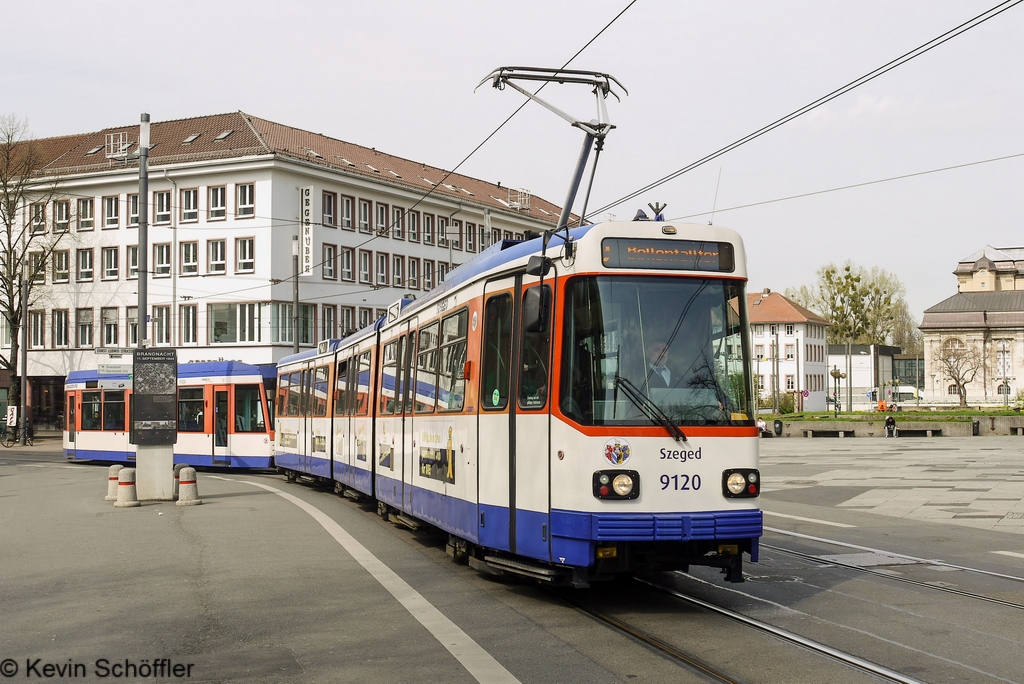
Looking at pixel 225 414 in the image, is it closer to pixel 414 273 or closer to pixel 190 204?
pixel 190 204

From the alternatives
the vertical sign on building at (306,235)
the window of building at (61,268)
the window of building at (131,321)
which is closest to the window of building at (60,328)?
the window of building at (61,268)

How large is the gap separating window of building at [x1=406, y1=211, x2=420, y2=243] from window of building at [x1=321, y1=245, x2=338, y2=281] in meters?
7.09

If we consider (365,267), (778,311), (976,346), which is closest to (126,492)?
(365,267)

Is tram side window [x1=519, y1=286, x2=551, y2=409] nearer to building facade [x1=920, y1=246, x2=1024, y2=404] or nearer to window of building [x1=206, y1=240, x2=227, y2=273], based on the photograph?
window of building [x1=206, y1=240, x2=227, y2=273]

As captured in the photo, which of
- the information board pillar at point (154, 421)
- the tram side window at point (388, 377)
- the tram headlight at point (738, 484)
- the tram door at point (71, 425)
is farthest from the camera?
the tram door at point (71, 425)

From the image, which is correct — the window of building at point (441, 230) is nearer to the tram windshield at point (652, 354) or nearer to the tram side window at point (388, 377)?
the tram side window at point (388, 377)

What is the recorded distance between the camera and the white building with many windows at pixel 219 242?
58.5 meters

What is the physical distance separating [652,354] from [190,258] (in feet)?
180

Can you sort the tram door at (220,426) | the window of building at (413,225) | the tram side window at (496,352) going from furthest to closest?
the window of building at (413,225)
the tram door at (220,426)
the tram side window at (496,352)

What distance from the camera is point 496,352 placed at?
1033 cm

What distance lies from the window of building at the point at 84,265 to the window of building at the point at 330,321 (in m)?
14.5

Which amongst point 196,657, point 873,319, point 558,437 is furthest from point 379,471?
point 873,319

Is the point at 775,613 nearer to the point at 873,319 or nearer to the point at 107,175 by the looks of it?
the point at 107,175

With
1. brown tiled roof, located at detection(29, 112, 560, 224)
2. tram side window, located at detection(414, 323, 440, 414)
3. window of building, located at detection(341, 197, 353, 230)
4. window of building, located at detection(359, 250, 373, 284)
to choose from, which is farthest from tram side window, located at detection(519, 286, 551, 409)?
window of building, located at detection(359, 250, 373, 284)
